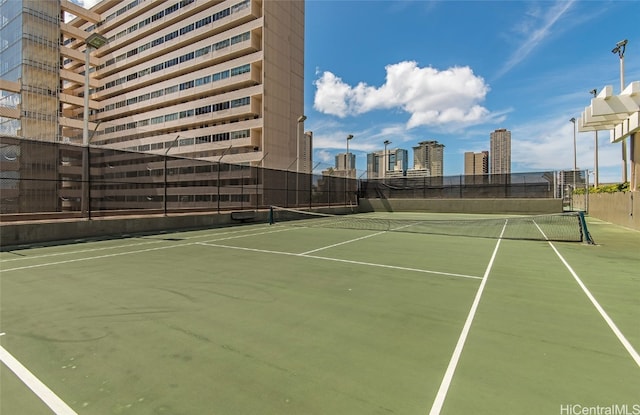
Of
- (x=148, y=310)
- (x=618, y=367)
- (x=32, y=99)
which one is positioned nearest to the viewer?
(x=618, y=367)

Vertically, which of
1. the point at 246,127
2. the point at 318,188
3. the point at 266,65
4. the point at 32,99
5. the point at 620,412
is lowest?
the point at 620,412

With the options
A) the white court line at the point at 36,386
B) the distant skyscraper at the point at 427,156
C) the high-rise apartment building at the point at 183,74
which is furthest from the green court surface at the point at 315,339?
the distant skyscraper at the point at 427,156

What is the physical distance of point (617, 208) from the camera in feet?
58.0

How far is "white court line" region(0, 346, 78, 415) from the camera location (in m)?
2.19

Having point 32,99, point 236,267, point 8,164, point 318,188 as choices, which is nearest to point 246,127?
point 318,188

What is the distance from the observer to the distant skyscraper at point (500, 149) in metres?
88.2

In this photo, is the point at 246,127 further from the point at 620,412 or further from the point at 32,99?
the point at 620,412

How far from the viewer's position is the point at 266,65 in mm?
49000

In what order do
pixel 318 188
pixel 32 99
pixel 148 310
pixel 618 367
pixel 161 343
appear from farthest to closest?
pixel 32 99
pixel 318 188
pixel 148 310
pixel 161 343
pixel 618 367

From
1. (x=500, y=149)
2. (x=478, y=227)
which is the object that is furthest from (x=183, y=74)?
(x=500, y=149)

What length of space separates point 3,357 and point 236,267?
13.4 ft

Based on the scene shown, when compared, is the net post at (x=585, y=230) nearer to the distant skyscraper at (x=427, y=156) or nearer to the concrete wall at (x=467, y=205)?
the concrete wall at (x=467, y=205)

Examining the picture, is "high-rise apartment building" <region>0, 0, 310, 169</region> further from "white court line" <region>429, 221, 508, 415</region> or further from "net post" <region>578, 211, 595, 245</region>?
"white court line" <region>429, 221, 508, 415</region>

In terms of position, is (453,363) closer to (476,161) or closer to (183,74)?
(183,74)
